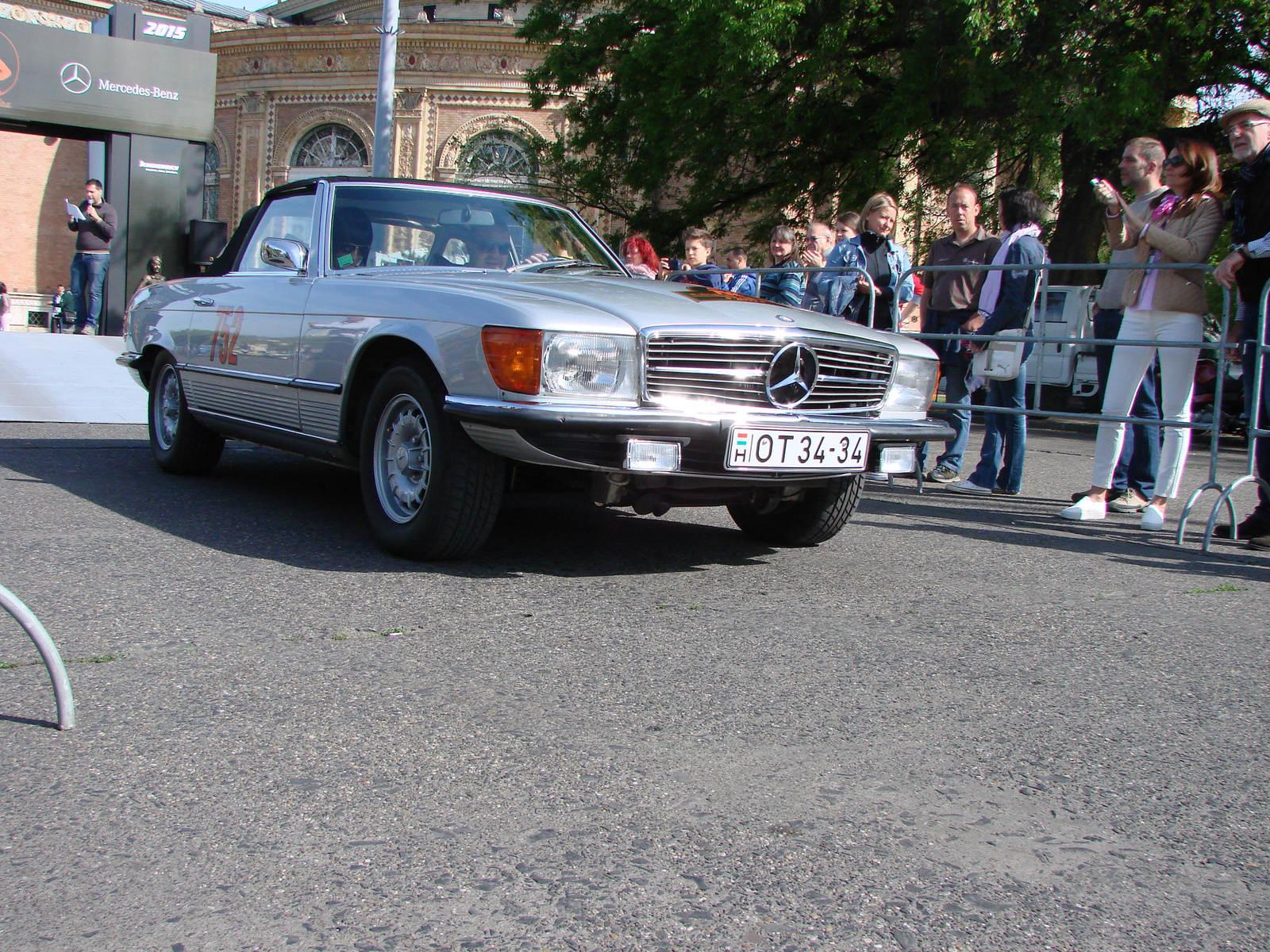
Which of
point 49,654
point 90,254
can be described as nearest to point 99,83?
point 90,254

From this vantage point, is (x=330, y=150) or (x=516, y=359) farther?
(x=330, y=150)

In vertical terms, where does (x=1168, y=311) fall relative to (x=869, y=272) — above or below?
below

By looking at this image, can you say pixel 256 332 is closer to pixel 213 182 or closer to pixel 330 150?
pixel 330 150

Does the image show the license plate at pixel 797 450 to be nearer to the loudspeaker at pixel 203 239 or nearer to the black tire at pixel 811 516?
the black tire at pixel 811 516

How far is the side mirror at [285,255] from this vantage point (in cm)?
530

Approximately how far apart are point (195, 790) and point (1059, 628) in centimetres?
284

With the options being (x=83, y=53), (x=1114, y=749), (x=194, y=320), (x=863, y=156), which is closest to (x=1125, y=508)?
(x=1114, y=749)

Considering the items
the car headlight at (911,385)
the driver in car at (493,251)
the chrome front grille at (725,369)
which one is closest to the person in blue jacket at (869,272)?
the car headlight at (911,385)

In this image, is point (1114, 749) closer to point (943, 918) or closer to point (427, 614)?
point (943, 918)

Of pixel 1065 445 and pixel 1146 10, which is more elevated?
pixel 1146 10

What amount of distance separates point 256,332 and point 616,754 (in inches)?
142

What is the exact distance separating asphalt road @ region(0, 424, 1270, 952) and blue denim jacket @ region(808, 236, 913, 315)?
3471mm

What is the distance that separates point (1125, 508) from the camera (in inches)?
→ 285

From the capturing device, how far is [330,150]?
129 ft
